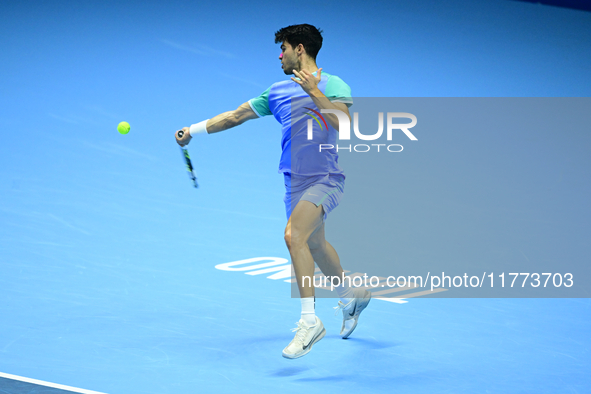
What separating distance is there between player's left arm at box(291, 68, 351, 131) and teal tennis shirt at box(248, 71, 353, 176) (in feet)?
0.45

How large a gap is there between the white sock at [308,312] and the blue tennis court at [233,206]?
0.23 meters

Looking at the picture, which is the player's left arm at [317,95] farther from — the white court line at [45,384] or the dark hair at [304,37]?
the white court line at [45,384]

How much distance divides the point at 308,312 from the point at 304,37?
58.9 inches

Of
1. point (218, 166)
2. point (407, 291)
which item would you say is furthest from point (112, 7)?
point (407, 291)

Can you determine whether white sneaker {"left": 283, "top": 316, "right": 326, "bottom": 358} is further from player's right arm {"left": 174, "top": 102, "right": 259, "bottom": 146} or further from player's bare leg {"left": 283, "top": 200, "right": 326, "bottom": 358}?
player's right arm {"left": 174, "top": 102, "right": 259, "bottom": 146}

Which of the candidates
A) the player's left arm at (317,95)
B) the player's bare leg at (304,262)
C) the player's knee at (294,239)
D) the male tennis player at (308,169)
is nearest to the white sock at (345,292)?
the male tennis player at (308,169)

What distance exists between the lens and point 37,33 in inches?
305

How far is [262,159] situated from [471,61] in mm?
3084

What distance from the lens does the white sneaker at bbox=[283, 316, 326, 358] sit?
2.99m

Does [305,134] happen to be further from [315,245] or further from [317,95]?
[315,245]

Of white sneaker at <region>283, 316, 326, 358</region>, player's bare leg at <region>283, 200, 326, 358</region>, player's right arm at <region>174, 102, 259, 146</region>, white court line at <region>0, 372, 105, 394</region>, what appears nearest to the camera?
white court line at <region>0, 372, 105, 394</region>

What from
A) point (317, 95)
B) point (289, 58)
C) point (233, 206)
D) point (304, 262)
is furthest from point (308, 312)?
point (233, 206)

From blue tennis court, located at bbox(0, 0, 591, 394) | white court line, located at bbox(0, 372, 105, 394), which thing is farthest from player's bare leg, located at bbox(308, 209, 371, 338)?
white court line, located at bbox(0, 372, 105, 394)

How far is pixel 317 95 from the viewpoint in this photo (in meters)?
3.06
